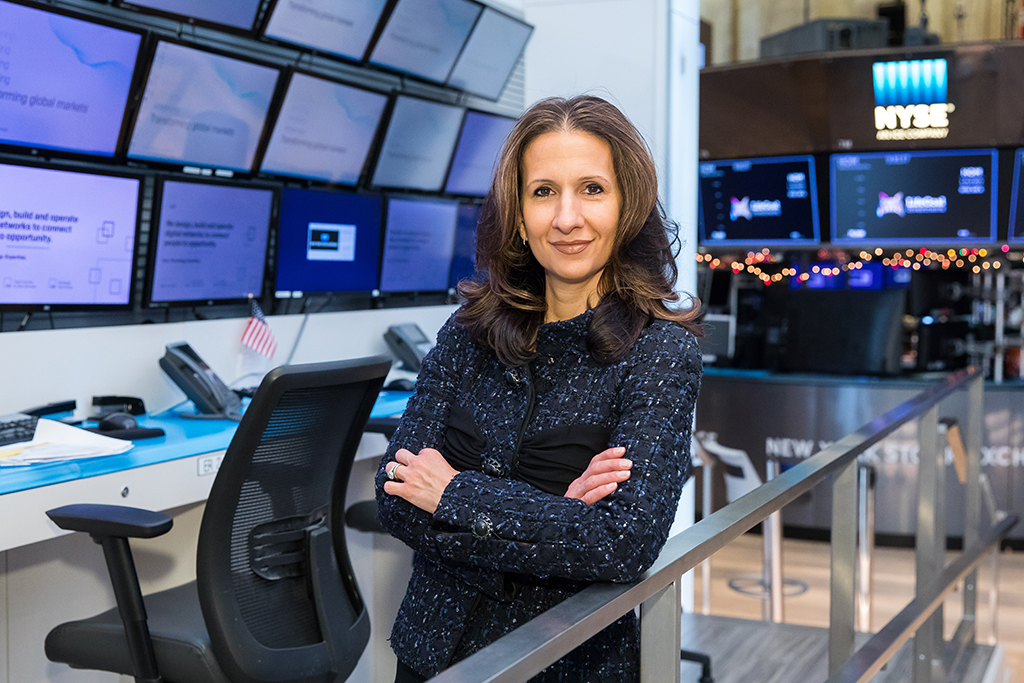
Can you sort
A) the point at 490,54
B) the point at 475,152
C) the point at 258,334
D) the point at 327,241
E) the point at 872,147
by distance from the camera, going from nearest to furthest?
the point at 258,334, the point at 327,241, the point at 490,54, the point at 475,152, the point at 872,147

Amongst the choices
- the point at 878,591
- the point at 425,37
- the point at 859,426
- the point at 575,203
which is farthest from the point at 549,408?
the point at 859,426

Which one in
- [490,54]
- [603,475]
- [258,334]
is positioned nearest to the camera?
[603,475]

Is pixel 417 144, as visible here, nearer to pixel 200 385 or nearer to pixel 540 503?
pixel 200 385

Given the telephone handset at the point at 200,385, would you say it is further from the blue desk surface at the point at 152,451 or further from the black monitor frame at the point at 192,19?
the black monitor frame at the point at 192,19

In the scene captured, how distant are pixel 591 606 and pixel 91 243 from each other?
83.9 inches

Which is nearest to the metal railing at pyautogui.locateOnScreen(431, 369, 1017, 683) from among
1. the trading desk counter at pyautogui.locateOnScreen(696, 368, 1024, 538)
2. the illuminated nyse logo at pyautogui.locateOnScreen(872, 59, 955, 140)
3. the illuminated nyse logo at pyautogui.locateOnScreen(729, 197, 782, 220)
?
the trading desk counter at pyautogui.locateOnScreen(696, 368, 1024, 538)

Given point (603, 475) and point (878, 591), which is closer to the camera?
point (603, 475)

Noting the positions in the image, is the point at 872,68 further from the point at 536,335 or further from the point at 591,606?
the point at 591,606

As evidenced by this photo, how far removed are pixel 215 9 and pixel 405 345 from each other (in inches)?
54.4

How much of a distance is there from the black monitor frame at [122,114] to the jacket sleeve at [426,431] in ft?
5.13

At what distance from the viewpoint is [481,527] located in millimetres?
1224

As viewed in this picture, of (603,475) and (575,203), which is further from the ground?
(575,203)

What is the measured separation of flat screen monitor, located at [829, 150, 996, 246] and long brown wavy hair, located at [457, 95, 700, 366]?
4.94 meters

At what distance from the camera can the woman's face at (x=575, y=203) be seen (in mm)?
1347
